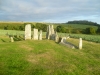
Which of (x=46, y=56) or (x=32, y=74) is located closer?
(x=32, y=74)

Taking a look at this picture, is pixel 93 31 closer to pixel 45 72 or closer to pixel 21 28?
pixel 21 28

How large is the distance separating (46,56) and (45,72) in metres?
5.72

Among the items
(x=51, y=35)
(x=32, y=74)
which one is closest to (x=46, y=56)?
(x=32, y=74)

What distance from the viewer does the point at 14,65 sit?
17.3 metres

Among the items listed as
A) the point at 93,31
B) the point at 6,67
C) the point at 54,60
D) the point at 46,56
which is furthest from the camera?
the point at 93,31

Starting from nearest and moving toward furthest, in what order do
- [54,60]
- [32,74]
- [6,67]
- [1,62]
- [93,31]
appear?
[32,74] < [6,67] < [1,62] < [54,60] < [93,31]

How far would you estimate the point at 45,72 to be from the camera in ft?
49.8

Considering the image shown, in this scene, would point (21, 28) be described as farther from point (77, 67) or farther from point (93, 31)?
point (77, 67)

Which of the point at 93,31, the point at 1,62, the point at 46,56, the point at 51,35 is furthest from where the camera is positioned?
the point at 93,31

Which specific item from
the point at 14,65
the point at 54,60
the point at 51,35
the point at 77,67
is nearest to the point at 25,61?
the point at 14,65

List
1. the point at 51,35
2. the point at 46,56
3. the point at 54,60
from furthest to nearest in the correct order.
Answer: the point at 51,35 → the point at 46,56 → the point at 54,60

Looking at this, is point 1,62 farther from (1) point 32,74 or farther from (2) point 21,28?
(2) point 21,28

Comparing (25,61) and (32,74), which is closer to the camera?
(32,74)

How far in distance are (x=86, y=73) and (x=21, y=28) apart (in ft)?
268
